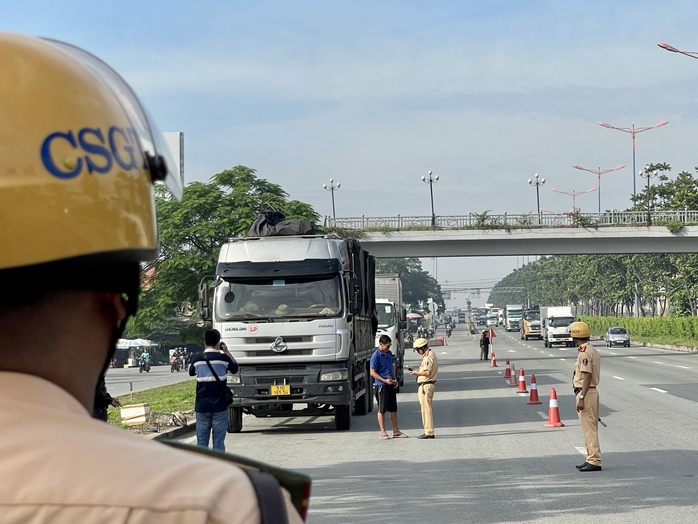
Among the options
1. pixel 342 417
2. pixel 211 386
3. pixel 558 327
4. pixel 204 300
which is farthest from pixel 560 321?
pixel 211 386

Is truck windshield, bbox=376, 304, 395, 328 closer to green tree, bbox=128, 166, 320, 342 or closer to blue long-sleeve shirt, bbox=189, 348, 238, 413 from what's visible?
green tree, bbox=128, 166, 320, 342

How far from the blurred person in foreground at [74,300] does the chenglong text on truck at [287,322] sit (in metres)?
17.1

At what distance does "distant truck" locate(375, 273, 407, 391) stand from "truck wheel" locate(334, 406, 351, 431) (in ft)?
34.6

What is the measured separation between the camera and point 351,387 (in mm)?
19031

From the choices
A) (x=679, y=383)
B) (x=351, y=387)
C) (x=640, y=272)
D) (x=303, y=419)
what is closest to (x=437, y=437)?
(x=351, y=387)

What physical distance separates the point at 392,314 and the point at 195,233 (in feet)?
21.7

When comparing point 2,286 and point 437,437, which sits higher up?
point 2,286

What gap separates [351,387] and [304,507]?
704 inches

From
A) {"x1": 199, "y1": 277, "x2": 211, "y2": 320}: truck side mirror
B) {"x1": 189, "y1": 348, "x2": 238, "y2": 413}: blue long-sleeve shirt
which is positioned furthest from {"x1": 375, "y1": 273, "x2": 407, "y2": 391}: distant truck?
{"x1": 189, "y1": 348, "x2": 238, "y2": 413}: blue long-sleeve shirt

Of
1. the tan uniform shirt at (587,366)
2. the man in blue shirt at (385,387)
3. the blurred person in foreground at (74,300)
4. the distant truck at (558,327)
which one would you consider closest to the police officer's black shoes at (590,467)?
the tan uniform shirt at (587,366)

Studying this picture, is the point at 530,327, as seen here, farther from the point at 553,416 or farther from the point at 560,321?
the point at 553,416

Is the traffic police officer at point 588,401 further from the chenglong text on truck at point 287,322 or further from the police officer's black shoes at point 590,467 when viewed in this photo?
the chenglong text on truck at point 287,322

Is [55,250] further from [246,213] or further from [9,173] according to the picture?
[246,213]

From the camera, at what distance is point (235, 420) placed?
1961 centimetres
